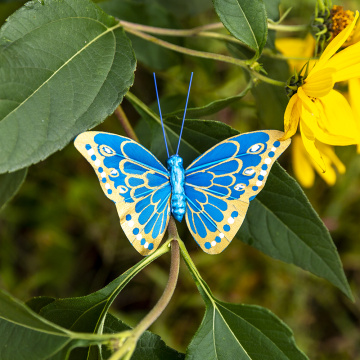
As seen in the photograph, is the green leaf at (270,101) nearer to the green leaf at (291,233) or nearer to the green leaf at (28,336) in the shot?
the green leaf at (291,233)

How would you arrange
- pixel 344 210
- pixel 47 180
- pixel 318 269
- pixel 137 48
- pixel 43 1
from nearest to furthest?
pixel 43 1, pixel 318 269, pixel 137 48, pixel 47 180, pixel 344 210

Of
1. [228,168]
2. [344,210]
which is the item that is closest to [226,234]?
[228,168]


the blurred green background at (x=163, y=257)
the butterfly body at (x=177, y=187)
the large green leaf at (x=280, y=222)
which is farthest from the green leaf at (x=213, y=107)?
the blurred green background at (x=163, y=257)

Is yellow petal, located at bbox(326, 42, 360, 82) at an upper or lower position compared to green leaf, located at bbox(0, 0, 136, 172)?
lower

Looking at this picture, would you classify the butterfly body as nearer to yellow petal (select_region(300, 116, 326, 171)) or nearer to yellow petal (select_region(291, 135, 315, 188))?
yellow petal (select_region(300, 116, 326, 171))

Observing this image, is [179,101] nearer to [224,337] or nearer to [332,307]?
[224,337]

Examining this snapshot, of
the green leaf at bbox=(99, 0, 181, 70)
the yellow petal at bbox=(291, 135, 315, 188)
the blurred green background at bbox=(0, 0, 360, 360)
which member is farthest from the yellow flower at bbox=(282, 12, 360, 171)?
the blurred green background at bbox=(0, 0, 360, 360)

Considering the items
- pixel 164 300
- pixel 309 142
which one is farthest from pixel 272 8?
pixel 164 300
